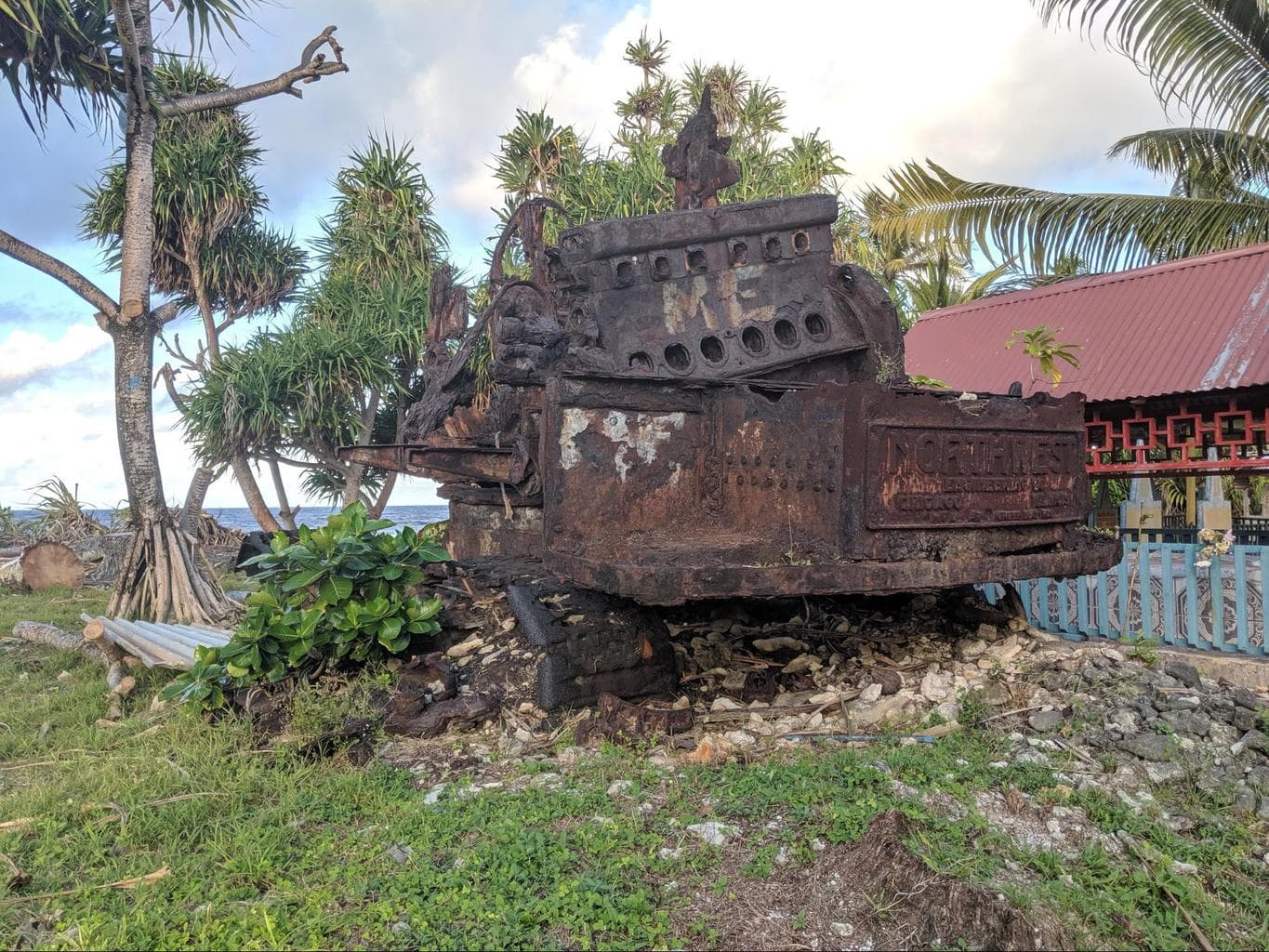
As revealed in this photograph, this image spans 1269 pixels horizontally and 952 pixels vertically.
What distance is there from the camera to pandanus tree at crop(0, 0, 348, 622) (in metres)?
9.57

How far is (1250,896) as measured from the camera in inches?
121

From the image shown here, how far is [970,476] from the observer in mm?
4969

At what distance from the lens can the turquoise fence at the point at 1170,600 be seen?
720cm

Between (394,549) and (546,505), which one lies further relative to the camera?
(394,549)

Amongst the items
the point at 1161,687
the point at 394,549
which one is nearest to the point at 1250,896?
the point at 1161,687

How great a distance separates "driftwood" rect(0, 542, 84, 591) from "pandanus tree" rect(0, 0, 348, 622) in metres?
4.64

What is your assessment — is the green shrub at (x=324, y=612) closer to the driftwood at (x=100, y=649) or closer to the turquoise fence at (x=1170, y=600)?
the driftwood at (x=100, y=649)

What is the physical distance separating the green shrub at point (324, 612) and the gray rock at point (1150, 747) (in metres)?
3.73

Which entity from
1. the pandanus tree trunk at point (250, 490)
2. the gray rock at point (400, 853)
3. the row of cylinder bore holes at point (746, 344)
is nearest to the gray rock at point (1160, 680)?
the row of cylinder bore holes at point (746, 344)

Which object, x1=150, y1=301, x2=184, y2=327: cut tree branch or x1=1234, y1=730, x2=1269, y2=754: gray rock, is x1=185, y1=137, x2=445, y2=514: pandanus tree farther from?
x1=1234, y1=730, x2=1269, y2=754: gray rock

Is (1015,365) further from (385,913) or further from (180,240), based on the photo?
(180,240)

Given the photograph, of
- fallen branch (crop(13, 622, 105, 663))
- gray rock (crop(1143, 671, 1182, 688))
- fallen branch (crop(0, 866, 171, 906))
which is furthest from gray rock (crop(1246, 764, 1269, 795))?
fallen branch (crop(13, 622, 105, 663))

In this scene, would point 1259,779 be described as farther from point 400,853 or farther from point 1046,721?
point 400,853

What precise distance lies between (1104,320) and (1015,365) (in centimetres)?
113
